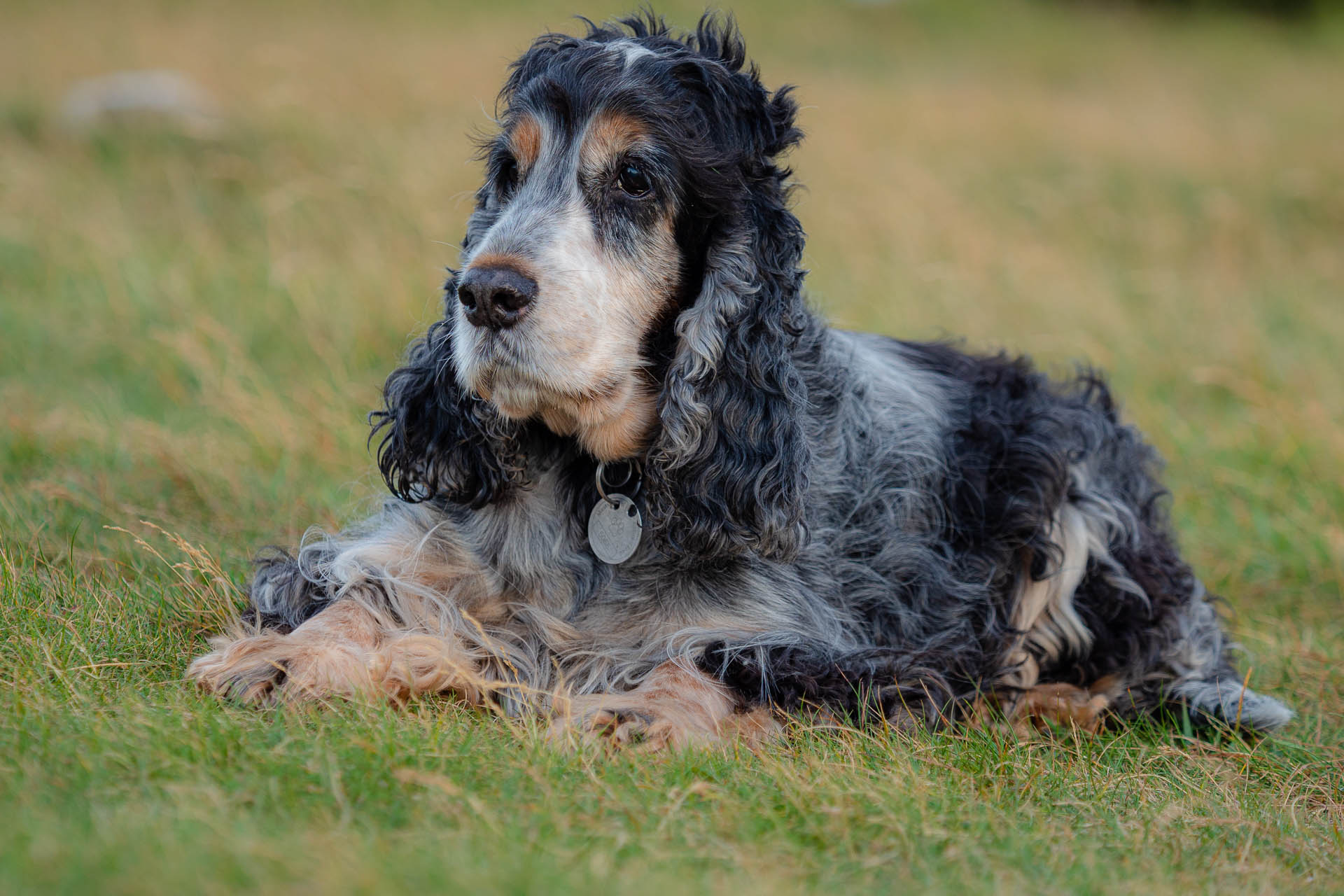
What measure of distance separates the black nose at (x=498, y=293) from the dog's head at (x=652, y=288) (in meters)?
0.04

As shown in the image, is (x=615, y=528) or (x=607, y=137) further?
(x=615, y=528)

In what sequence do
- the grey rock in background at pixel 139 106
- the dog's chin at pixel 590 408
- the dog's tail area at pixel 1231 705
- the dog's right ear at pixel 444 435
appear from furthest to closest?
the grey rock in background at pixel 139 106 < the dog's tail area at pixel 1231 705 < the dog's right ear at pixel 444 435 < the dog's chin at pixel 590 408

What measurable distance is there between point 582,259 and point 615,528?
85 centimetres

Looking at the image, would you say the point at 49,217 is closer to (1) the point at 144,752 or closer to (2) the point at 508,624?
(2) the point at 508,624

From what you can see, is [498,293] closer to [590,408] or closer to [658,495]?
[590,408]

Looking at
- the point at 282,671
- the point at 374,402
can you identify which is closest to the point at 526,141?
the point at 282,671

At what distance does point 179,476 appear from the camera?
18.1 feet

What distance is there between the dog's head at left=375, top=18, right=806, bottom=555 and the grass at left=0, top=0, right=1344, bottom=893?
78 cm

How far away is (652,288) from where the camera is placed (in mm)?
3645

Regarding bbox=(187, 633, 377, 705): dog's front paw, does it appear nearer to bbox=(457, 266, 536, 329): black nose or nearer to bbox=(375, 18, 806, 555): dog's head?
bbox=(375, 18, 806, 555): dog's head

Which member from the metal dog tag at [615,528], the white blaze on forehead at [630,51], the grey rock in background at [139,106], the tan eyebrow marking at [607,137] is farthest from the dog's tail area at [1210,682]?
the grey rock in background at [139,106]

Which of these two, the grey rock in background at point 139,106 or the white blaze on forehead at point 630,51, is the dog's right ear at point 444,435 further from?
the grey rock in background at point 139,106

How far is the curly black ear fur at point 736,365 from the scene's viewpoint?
11.9 ft

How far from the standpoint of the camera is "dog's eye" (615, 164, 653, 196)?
3.58 meters
